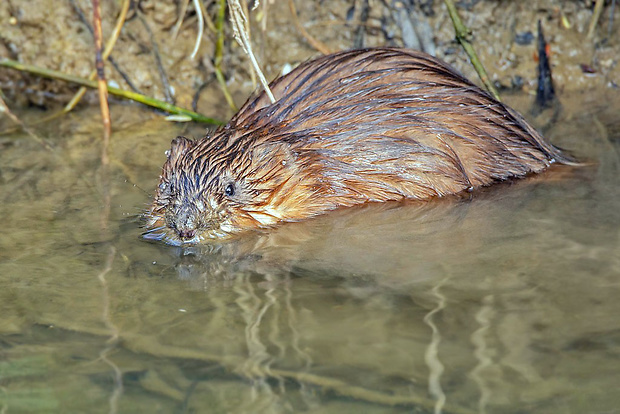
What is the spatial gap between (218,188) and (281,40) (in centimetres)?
248

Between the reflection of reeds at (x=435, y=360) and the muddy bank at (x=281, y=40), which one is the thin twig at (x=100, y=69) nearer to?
the muddy bank at (x=281, y=40)

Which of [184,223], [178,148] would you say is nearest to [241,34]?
[178,148]

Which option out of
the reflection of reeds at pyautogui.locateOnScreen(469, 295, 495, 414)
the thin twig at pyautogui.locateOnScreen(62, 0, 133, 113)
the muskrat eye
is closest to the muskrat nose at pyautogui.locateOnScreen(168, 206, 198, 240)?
the muskrat eye

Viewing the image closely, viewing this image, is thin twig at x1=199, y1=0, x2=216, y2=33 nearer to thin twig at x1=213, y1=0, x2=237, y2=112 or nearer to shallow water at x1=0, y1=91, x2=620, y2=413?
thin twig at x1=213, y1=0, x2=237, y2=112

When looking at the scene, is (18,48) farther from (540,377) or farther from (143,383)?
(540,377)

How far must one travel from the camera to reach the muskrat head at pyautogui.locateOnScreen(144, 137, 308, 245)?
3.31m

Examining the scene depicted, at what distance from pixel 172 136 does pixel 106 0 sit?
138 cm

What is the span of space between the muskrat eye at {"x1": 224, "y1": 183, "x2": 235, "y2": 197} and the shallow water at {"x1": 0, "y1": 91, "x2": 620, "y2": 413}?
23 cm

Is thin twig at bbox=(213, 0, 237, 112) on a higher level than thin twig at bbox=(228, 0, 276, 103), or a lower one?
higher

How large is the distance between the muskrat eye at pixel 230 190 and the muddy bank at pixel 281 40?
2.12 meters

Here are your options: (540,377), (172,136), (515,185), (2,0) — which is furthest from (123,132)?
(540,377)

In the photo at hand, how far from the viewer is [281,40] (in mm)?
5660

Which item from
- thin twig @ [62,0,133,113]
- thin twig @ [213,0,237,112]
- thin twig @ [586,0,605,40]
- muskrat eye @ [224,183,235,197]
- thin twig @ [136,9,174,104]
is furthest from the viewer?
thin twig @ [136,9,174,104]

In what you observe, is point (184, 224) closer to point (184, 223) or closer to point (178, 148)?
point (184, 223)
